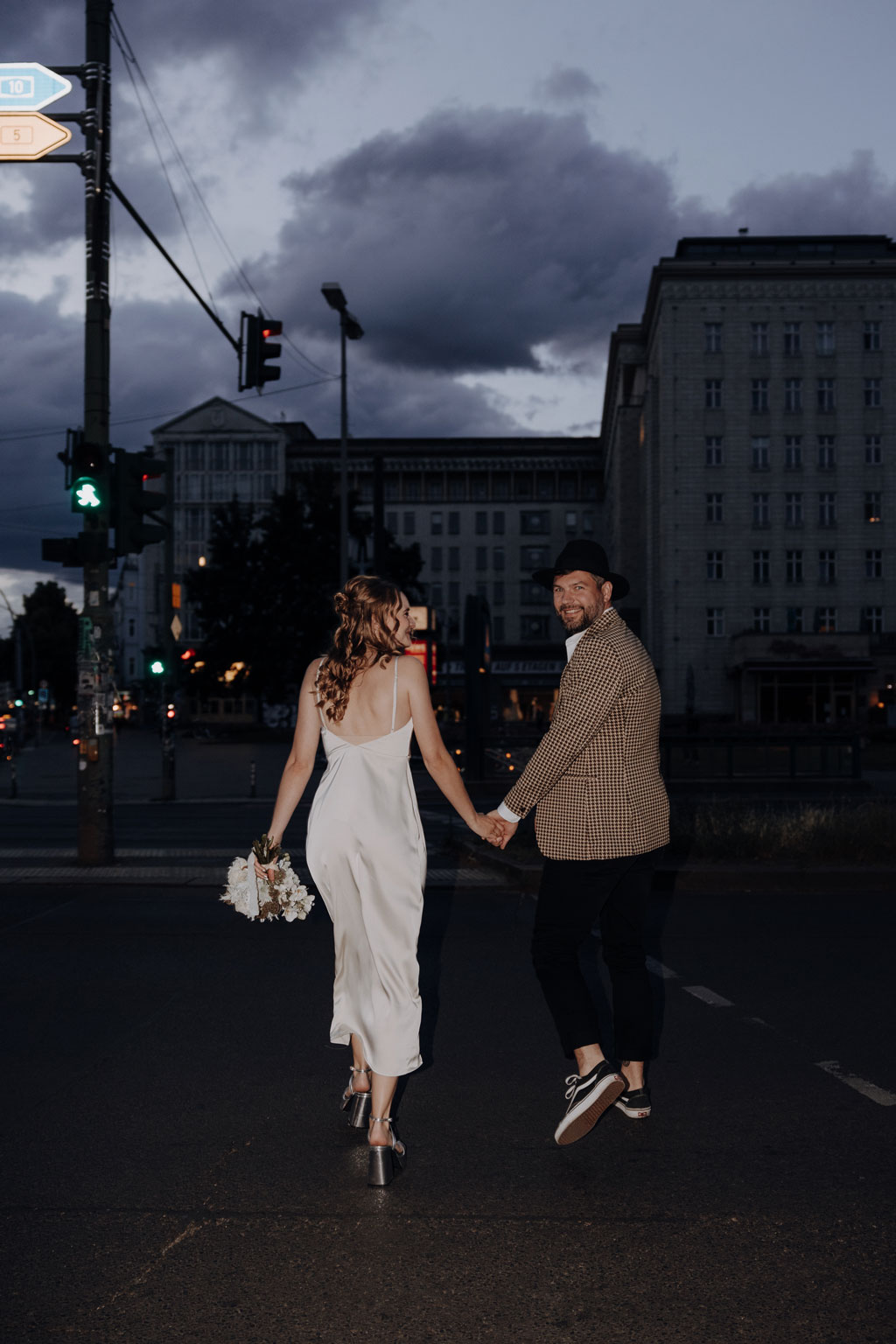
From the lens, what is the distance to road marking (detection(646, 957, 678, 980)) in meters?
7.04

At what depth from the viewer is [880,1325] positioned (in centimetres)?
292

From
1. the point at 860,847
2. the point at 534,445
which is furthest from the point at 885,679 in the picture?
the point at 860,847

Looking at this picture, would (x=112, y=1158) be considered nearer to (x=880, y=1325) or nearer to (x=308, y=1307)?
(x=308, y=1307)

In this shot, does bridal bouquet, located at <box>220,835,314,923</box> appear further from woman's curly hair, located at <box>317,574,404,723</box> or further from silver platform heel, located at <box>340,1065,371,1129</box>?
woman's curly hair, located at <box>317,574,404,723</box>

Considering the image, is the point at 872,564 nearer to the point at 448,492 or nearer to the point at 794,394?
the point at 794,394

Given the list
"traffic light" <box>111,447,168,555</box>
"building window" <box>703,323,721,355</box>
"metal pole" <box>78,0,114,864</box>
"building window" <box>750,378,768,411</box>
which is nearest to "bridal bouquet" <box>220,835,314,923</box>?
"metal pole" <box>78,0,114,864</box>

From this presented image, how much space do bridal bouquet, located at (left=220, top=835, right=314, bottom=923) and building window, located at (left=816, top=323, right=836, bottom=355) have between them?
6236 cm

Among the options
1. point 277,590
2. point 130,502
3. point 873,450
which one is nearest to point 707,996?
point 130,502

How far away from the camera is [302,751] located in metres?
4.21

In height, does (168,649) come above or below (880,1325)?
above

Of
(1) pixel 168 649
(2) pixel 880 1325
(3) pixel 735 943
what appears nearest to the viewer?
(2) pixel 880 1325

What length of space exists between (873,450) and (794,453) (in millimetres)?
3820

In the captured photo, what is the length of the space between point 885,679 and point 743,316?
19.2m

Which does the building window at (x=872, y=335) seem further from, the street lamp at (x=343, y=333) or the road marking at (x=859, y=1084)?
the road marking at (x=859, y=1084)
